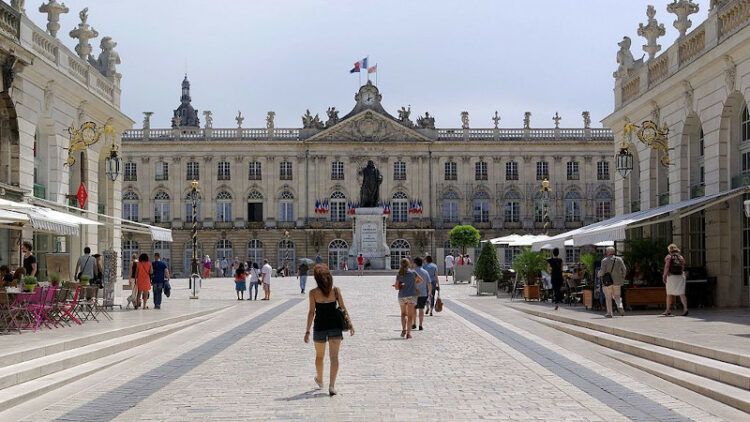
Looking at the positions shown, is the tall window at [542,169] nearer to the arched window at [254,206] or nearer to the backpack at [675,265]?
the arched window at [254,206]

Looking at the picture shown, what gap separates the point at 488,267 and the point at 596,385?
24799 millimetres

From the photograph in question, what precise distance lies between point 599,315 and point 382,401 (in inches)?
458

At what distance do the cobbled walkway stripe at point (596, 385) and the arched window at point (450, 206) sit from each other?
66.2 m

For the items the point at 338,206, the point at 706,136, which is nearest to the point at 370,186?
the point at 338,206

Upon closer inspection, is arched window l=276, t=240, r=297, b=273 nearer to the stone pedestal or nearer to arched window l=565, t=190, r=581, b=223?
the stone pedestal

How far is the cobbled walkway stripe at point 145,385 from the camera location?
32.0 feet

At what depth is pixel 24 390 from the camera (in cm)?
1090

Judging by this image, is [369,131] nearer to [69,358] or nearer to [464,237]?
[464,237]

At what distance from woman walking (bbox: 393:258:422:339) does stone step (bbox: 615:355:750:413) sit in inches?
189

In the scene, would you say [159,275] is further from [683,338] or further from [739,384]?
[739,384]

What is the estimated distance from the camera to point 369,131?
8419cm

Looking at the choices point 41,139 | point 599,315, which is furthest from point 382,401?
point 41,139

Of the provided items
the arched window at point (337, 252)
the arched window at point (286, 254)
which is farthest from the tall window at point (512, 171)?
the arched window at point (286, 254)

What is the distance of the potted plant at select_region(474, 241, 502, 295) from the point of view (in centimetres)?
3581
